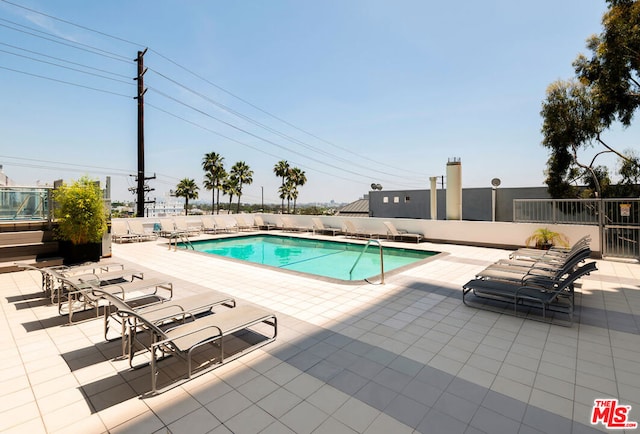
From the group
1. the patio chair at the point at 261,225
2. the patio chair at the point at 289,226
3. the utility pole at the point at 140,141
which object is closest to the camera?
the patio chair at the point at 289,226

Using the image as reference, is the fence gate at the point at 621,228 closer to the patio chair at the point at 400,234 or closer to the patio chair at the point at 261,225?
the patio chair at the point at 400,234

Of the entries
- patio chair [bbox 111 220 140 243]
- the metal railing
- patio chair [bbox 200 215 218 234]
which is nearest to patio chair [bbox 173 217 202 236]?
patio chair [bbox 200 215 218 234]

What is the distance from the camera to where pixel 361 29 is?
15.8 metres

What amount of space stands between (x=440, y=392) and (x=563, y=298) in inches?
174

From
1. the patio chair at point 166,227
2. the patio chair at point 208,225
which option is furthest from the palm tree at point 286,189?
the patio chair at point 166,227

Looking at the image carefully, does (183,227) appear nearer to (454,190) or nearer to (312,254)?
(312,254)

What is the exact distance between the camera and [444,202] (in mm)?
23391

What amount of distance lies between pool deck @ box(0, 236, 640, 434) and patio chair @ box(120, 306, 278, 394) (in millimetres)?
143

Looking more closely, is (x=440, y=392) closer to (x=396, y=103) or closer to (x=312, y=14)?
(x=312, y=14)

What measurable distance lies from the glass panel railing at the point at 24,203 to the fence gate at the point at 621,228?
1669cm

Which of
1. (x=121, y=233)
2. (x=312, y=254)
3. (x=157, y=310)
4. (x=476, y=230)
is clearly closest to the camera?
(x=157, y=310)

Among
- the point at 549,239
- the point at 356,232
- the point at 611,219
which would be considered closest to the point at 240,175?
the point at 356,232

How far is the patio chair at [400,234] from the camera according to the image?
42.5 ft

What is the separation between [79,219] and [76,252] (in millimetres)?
1086
